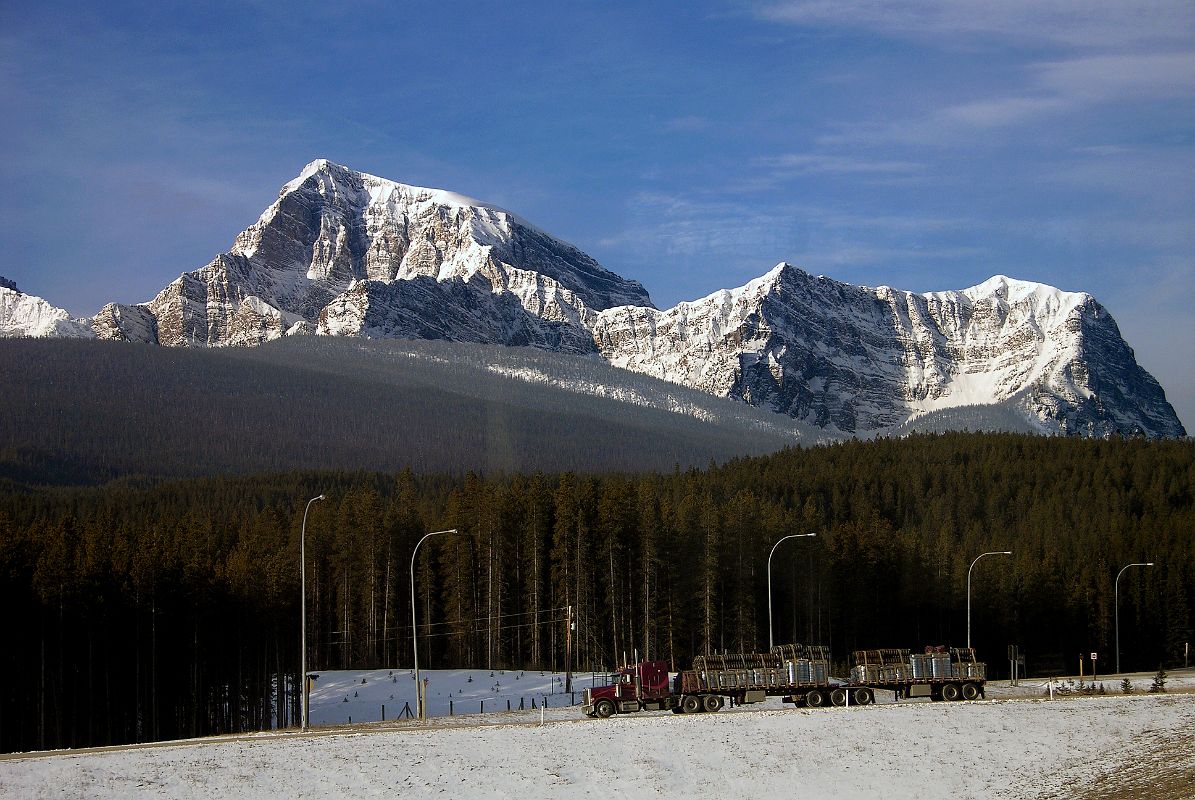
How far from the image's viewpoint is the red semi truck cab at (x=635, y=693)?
62031mm

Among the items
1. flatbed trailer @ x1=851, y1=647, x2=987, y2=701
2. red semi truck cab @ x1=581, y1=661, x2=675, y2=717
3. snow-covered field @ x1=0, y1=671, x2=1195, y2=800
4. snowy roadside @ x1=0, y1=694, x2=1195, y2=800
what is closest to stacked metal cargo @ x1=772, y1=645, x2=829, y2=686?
flatbed trailer @ x1=851, y1=647, x2=987, y2=701

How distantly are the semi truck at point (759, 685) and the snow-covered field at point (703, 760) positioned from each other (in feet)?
13.4

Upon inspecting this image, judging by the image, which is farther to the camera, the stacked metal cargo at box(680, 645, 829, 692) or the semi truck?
the stacked metal cargo at box(680, 645, 829, 692)

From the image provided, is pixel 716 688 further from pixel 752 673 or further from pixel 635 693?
pixel 635 693

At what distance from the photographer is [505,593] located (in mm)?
109688

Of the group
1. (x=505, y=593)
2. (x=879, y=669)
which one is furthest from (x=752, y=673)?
(x=505, y=593)

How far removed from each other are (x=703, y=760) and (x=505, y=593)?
2490 inches

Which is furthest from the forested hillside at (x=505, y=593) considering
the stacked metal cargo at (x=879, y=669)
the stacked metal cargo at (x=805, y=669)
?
the stacked metal cargo at (x=805, y=669)

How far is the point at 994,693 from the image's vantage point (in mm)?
71375

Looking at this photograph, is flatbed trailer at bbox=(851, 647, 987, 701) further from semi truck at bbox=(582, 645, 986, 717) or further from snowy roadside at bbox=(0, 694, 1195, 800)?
snowy roadside at bbox=(0, 694, 1195, 800)

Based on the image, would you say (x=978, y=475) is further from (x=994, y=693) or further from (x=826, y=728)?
(x=826, y=728)

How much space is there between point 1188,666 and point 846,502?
57610mm

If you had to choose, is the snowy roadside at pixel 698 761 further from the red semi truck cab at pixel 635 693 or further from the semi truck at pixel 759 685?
the red semi truck cab at pixel 635 693

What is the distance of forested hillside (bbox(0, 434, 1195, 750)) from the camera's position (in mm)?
83812
